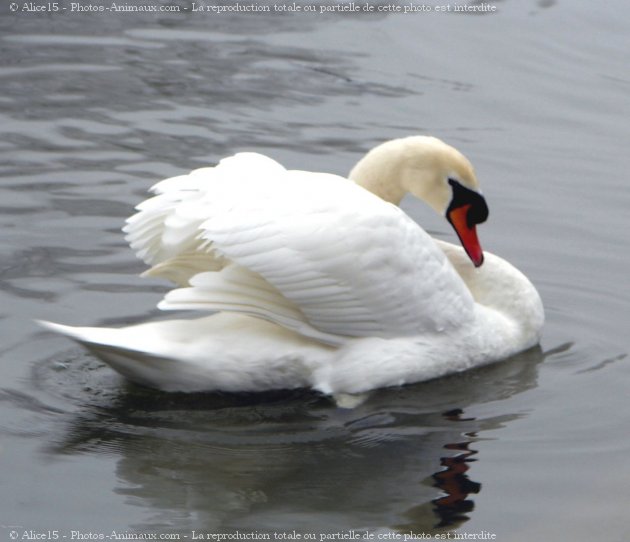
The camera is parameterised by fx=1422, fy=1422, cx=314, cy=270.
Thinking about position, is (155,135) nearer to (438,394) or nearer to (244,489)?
(438,394)

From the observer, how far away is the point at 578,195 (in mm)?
9273

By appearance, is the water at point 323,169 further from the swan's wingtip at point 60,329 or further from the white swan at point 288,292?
the swan's wingtip at point 60,329

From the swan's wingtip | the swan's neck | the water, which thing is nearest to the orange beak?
the swan's neck

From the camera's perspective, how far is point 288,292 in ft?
20.2

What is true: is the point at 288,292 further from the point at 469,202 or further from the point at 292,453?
the point at 469,202

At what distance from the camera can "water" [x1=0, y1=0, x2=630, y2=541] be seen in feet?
17.9

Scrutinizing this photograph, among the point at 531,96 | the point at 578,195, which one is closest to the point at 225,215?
the point at 578,195

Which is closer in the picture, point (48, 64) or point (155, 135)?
point (155, 135)

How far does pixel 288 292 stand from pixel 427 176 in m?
1.16

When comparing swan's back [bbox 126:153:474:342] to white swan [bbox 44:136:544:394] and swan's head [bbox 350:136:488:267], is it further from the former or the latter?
swan's head [bbox 350:136:488:267]

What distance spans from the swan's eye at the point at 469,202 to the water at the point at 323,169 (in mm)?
750

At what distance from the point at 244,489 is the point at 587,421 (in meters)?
1.68

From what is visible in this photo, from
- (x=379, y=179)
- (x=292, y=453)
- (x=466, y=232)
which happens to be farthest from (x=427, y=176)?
(x=292, y=453)

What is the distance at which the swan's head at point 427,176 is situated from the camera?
691 cm
